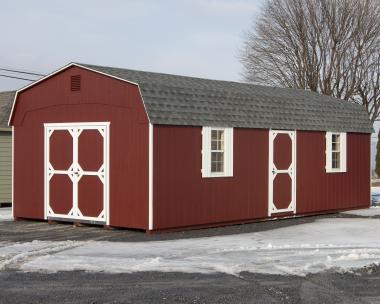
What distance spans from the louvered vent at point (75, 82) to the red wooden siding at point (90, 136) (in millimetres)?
74

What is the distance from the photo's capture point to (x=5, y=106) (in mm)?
24328

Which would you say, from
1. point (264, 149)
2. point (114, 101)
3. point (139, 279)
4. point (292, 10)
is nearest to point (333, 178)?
point (264, 149)

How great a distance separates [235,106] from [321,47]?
67.2ft

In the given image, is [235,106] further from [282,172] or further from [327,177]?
[327,177]

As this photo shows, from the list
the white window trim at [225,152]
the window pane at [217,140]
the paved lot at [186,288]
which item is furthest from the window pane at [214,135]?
the paved lot at [186,288]

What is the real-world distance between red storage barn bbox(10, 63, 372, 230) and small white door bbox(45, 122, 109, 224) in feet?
0.07

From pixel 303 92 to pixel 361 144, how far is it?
2242 mm

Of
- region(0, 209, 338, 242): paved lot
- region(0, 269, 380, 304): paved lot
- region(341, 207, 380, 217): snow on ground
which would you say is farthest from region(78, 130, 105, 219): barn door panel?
region(341, 207, 380, 217): snow on ground

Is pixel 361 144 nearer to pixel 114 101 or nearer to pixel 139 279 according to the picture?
pixel 114 101

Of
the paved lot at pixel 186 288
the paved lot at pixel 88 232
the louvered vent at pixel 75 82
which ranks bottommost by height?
the paved lot at pixel 186 288

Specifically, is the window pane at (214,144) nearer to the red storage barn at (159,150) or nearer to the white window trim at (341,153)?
the red storage barn at (159,150)

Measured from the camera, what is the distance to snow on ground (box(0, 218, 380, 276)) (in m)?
10.3

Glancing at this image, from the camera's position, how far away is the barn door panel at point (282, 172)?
57.2 feet

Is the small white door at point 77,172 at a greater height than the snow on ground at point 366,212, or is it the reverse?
the small white door at point 77,172
